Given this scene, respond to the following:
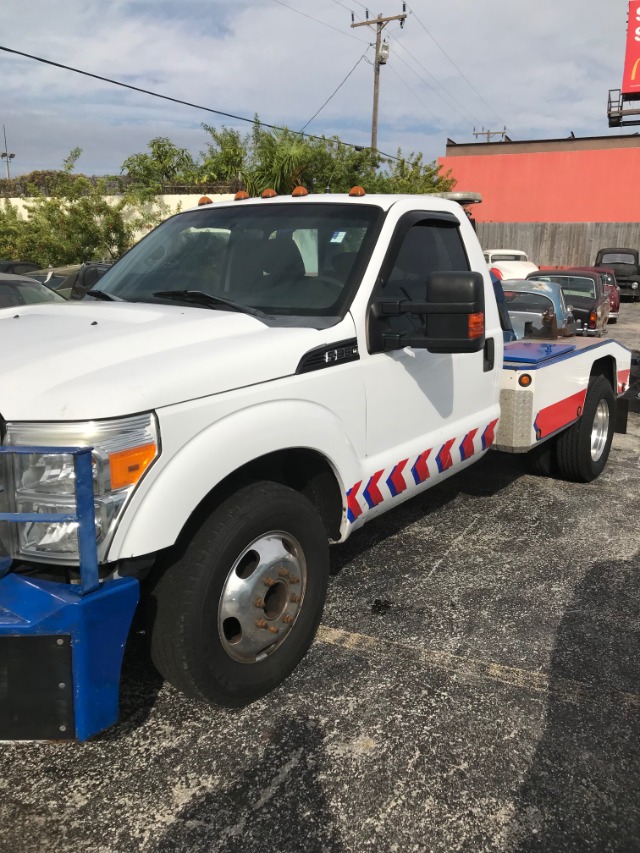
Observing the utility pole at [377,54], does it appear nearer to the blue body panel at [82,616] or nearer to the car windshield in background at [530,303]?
the car windshield in background at [530,303]

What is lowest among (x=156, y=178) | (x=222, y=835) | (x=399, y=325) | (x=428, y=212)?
(x=222, y=835)

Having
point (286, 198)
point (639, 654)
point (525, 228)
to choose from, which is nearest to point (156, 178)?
point (525, 228)

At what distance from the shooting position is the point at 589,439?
5.57 meters

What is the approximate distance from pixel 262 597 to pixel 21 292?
5937mm

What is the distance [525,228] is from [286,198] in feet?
104

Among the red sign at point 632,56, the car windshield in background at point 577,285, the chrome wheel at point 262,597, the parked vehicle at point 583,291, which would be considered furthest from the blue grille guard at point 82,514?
the red sign at point 632,56

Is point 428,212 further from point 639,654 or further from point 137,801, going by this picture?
point 137,801

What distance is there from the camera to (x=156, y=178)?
22.7 m

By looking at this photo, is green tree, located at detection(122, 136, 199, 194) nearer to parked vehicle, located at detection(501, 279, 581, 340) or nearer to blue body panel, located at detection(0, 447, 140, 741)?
parked vehicle, located at detection(501, 279, 581, 340)

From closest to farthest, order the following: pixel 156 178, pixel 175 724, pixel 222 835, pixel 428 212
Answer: pixel 222 835 < pixel 175 724 < pixel 428 212 < pixel 156 178

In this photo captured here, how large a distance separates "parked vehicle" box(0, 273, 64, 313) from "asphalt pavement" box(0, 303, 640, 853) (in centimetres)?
503

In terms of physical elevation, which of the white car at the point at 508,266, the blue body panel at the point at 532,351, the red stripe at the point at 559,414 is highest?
the white car at the point at 508,266

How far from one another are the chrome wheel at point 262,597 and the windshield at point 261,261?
94cm

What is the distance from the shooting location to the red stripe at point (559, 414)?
15.3ft
